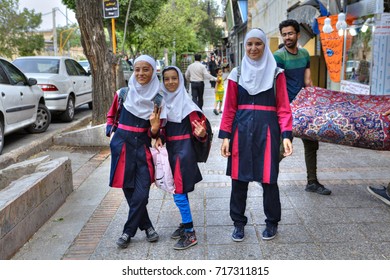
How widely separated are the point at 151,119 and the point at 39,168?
1.85m

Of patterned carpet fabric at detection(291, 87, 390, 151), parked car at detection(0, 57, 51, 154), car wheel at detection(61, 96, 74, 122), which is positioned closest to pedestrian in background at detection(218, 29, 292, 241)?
patterned carpet fabric at detection(291, 87, 390, 151)

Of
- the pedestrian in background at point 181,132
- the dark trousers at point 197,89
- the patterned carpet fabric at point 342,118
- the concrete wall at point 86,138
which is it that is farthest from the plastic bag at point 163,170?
the dark trousers at point 197,89

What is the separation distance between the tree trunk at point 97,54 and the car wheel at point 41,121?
5.13 ft

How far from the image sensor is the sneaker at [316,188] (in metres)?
4.68

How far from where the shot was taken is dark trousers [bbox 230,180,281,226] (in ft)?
Answer: 11.5

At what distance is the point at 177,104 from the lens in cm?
339

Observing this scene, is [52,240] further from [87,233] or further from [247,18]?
[247,18]

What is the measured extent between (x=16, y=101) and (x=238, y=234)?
5.55 m

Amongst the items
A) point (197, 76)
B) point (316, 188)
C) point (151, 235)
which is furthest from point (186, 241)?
point (197, 76)

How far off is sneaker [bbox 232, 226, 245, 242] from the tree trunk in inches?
200

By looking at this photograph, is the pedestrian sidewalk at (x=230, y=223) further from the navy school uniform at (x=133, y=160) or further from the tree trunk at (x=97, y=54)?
the tree trunk at (x=97, y=54)

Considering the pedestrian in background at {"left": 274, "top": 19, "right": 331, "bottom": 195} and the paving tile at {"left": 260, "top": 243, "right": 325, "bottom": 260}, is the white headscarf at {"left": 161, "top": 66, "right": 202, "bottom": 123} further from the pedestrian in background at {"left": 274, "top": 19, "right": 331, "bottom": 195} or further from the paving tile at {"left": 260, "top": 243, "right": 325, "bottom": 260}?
the pedestrian in background at {"left": 274, "top": 19, "right": 331, "bottom": 195}

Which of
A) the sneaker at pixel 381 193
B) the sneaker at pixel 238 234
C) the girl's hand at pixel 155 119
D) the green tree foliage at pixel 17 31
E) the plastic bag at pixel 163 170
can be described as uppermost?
the green tree foliage at pixel 17 31
